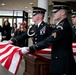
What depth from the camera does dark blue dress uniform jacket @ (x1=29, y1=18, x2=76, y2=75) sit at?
2.65 metres

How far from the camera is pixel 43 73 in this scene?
3.80 meters

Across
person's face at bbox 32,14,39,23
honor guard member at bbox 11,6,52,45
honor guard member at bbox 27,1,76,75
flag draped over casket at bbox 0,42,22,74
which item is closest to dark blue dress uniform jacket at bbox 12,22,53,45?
honor guard member at bbox 11,6,52,45

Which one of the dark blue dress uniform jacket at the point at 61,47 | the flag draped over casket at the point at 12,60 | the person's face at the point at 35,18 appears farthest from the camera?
the person's face at the point at 35,18

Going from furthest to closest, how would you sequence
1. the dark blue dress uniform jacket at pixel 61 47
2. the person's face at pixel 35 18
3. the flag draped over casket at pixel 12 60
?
the person's face at pixel 35 18
the flag draped over casket at pixel 12 60
the dark blue dress uniform jacket at pixel 61 47

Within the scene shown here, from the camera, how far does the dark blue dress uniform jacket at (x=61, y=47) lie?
104 inches

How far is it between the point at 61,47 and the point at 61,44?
0.03 m

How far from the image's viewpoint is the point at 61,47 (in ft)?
8.96

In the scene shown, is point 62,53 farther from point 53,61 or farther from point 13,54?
point 13,54

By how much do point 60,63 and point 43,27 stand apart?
1165mm

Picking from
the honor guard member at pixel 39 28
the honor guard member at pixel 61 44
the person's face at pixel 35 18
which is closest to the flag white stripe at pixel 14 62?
the honor guard member at pixel 61 44

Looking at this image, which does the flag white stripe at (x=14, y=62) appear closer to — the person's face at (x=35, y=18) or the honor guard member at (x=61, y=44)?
the honor guard member at (x=61, y=44)

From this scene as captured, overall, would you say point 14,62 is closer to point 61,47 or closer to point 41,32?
point 61,47

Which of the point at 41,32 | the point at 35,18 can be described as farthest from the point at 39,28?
Result: the point at 35,18

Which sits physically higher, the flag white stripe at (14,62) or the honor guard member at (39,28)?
the honor guard member at (39,28)
